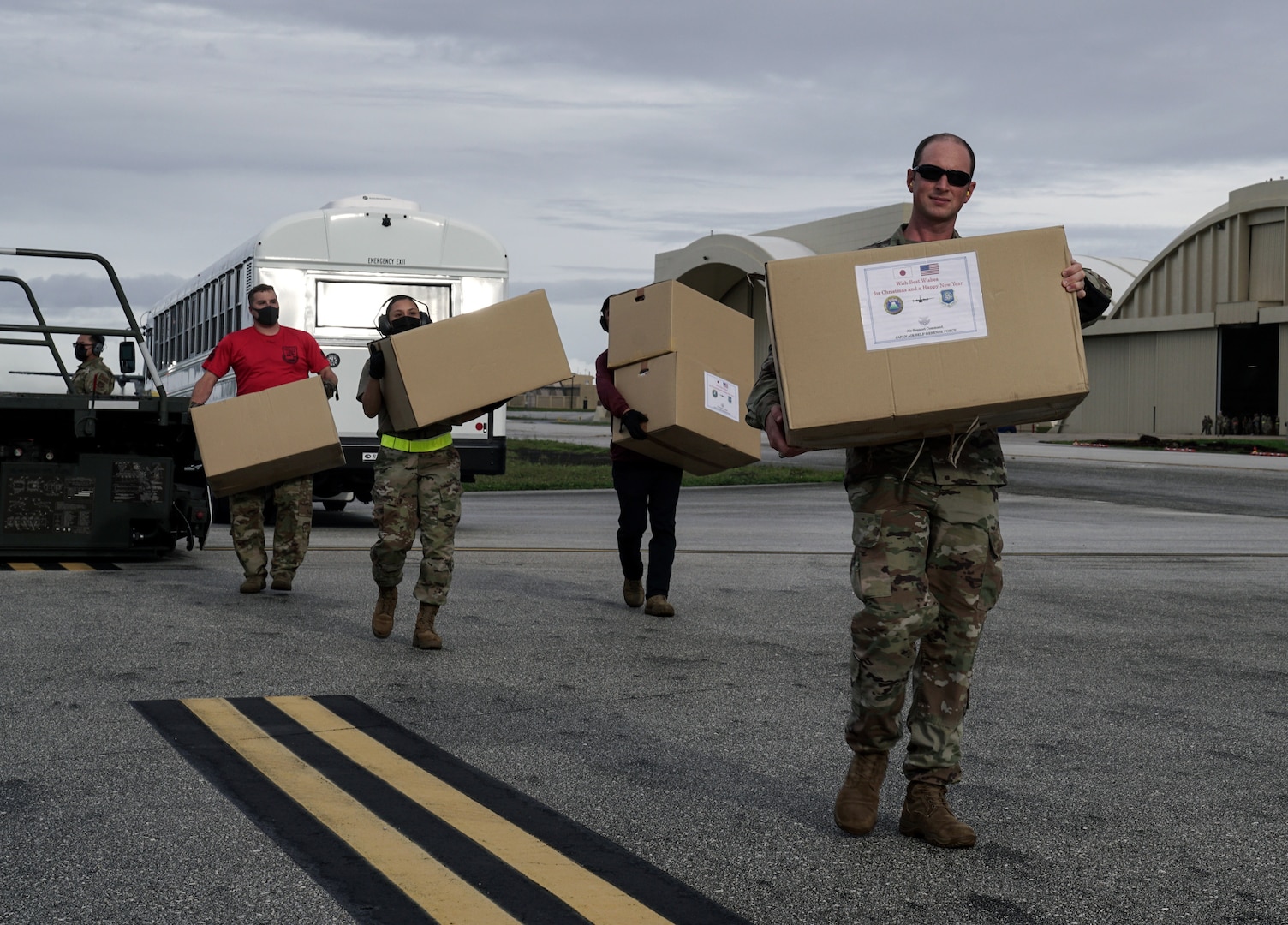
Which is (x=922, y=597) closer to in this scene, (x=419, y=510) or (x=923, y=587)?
(x=923, y=587)

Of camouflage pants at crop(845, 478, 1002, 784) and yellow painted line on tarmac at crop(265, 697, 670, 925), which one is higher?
camouflage pants at crop(845, 478, 1002, 784)

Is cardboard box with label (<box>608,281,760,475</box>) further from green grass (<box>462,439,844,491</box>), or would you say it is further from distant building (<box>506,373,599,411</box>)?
distant building (<box>506,373,599,411</box>)

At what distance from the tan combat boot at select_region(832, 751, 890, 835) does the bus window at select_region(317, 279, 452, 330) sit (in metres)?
11.1

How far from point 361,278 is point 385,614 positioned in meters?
7.91

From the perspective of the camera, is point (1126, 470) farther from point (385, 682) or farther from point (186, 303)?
point (385, 682)

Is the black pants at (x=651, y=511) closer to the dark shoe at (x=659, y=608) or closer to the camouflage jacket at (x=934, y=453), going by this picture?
the dark shoe at (x=659, y=608)

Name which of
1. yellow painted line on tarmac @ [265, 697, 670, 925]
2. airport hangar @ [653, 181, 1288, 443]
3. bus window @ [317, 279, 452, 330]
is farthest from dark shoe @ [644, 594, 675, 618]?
airport hangar @ [653, 181, 1288, 443]

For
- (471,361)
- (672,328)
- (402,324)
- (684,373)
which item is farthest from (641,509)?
(402,324)

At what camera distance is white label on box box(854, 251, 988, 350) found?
4340 millimetres

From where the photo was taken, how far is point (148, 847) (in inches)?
160

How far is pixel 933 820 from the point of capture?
4.21 metres

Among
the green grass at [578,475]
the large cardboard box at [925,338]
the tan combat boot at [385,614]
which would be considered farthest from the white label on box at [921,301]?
the green grass at [578,475]

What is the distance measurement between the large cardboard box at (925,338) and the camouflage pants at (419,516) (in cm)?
358

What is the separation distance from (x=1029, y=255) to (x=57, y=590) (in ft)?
23.3
